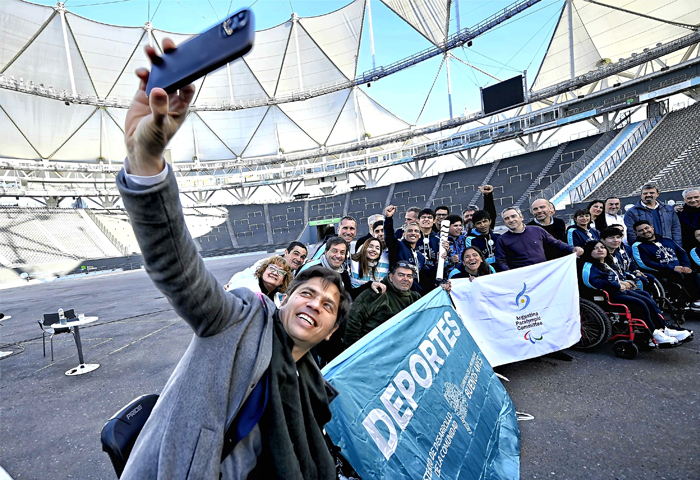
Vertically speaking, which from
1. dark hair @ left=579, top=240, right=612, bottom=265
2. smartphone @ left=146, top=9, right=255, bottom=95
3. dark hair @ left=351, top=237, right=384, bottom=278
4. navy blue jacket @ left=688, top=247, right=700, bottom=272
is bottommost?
navy blue jacket @ left=688, top=247, right=700, bottom=272

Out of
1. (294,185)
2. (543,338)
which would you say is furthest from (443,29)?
(543,338)

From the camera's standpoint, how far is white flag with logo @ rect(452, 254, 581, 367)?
3.80 m

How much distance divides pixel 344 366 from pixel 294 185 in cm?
4117

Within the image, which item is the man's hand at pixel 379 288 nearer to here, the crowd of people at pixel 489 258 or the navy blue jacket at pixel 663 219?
the crowd of people at pixel 489 258

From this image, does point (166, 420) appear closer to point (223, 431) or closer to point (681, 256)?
point (223, 431)

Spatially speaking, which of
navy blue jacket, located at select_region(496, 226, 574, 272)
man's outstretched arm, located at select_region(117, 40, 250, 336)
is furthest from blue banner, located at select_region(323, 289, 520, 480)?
navy blue jacket, located at select_region(496, 226, 574, 272)

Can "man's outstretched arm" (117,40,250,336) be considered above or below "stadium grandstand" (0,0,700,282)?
below

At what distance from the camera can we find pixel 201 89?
34781 millimetres

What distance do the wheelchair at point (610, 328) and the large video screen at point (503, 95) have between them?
80.2 feet

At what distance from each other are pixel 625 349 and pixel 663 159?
68.3ft

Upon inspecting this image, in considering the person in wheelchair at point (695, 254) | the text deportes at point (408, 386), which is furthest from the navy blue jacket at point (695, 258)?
the text deportes at point (408, 386)

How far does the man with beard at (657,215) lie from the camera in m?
5.61

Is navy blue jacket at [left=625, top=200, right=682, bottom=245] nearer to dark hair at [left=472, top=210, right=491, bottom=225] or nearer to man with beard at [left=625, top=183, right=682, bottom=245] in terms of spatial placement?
man with beard at [left=625, top=183, right=682, bottom=245]

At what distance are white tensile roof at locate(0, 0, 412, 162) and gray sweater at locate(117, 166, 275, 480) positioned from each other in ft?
99.4
